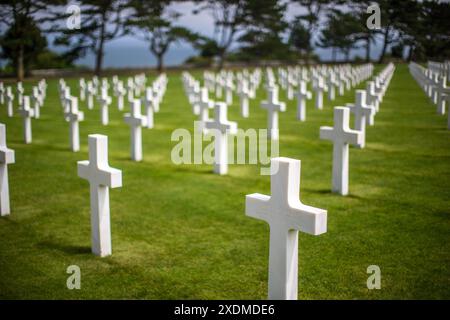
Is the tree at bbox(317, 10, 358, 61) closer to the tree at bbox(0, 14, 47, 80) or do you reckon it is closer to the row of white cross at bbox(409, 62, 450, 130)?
the row of white cross at bbox(409, 62, 450, 130)

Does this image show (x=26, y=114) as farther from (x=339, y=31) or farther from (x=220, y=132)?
(x=339, y=31)

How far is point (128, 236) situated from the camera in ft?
16.4

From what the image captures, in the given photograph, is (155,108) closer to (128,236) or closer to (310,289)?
(128,236)

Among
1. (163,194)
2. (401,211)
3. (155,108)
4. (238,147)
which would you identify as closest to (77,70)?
(155,108)

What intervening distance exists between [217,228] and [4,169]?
7.80 feet

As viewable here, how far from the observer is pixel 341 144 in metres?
6.20

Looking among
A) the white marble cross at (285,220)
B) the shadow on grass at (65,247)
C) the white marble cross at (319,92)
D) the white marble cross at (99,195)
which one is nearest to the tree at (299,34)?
the white marble cross at (319,92)

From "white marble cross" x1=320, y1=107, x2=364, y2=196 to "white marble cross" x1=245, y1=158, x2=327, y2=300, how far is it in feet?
10.0

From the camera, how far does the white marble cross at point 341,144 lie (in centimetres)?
614

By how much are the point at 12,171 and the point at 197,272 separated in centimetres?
483

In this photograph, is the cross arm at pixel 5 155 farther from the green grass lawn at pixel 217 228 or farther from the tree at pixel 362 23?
the tree at pixel 362 23

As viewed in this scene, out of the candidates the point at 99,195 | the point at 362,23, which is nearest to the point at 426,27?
the point at 362,23

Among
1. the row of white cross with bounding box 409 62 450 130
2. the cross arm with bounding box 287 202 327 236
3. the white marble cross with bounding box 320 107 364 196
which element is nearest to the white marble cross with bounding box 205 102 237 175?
the white marble cross with bounding box 320 107 364 196

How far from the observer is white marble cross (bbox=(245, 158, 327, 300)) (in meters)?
3.07
